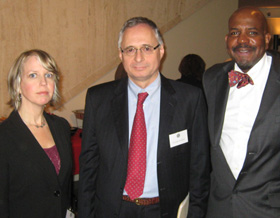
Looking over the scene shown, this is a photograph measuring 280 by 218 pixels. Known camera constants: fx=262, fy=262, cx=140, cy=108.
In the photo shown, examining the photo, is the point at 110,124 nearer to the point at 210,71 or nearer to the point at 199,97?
the point at 199,97

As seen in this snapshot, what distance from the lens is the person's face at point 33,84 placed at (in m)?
1.56

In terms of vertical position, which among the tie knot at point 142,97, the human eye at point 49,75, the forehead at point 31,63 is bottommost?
the tie knot at point 142,97

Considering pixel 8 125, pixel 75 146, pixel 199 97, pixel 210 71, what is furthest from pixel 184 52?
pixel 8 125

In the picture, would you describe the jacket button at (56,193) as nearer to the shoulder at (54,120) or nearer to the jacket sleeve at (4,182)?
the jacket sleeve at (4,182)

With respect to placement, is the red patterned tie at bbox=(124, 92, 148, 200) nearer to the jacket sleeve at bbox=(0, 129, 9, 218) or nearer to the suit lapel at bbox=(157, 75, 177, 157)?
the suit lapel at bbox=(157, 75, 177, 157)

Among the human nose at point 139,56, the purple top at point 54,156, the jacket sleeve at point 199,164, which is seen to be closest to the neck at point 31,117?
the purple top at point 54,156


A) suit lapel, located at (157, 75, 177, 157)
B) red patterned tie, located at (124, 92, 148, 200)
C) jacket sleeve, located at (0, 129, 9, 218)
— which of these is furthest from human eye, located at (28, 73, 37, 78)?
suit lapel, located at (157, 75, 177, 157)

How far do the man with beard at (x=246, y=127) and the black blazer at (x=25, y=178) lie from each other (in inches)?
39.7

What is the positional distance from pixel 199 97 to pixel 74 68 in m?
3.21

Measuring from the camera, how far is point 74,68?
4.42m

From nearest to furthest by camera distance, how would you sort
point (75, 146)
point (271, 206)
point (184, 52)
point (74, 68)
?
point (271, 206)
point (75, 146)
point (74, 68)
point (184, 52)

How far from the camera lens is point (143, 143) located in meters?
1.51

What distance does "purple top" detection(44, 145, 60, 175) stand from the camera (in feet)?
5.31

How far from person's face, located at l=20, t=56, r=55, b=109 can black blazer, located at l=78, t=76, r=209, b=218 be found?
0.27 meters
